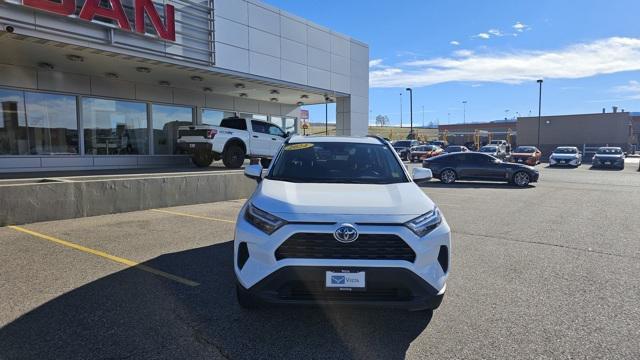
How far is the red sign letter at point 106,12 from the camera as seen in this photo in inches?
420

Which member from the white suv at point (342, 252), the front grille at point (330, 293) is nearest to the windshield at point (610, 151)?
the white suv at point (342, 252)

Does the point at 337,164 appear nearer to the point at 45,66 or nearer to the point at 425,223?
the point at 425,223

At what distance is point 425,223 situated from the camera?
3.49m

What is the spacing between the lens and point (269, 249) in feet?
10.8

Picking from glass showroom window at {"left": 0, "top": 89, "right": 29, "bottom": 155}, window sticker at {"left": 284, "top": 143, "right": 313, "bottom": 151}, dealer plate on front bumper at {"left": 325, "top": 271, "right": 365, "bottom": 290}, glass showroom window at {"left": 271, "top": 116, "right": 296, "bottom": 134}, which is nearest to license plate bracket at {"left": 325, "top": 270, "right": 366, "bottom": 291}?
dealer plate on front bumper at {"left": 325, "top": 271, "right": 365, "bottom": 290}

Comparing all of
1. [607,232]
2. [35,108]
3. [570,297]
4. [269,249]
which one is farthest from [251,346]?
[35,108]

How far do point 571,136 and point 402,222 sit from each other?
56.4 m

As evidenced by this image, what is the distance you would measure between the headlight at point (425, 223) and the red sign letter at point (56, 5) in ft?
34.8

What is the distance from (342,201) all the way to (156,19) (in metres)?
11.1

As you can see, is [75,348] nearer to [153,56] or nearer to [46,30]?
[46,30]

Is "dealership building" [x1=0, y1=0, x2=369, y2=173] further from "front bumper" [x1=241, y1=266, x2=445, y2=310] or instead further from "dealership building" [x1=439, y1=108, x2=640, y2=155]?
"dealership building" [x1=439, y1=108, x2=640, y2=155]

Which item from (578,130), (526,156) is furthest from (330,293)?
(578,130)

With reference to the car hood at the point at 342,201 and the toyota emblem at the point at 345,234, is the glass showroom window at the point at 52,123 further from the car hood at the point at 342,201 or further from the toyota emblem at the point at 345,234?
the toyota emblem at the point at 345,234

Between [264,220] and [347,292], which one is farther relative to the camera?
[264,220]
